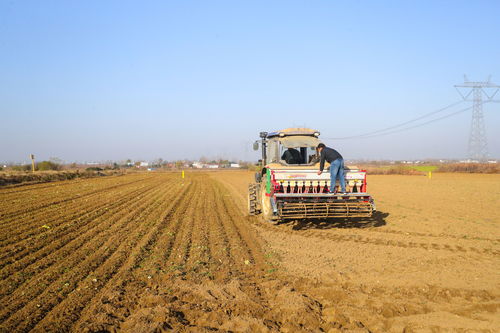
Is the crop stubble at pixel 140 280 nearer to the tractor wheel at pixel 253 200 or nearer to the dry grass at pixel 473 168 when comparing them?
the tractor wheel at pixel 253 200

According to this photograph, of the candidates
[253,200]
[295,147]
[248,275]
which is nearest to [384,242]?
[248,275]

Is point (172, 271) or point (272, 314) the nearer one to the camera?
point (272, 314)

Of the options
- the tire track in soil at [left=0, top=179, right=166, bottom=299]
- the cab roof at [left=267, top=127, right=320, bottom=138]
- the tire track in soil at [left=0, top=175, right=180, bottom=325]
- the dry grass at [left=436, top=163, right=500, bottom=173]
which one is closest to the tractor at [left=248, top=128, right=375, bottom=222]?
the cab roof at [left=267, top=127, right=320, bottom=138]

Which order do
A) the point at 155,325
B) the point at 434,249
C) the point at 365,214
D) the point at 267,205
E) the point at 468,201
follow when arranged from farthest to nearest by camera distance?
the point at 468,201, the point at 267,205, the point at 365,214, the point at 434,249, the point at 155,325

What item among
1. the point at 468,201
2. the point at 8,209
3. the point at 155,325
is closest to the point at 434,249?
the point at 155,325

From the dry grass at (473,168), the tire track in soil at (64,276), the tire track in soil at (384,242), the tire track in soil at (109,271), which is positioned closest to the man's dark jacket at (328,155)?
the tire track in soil at (384,242)

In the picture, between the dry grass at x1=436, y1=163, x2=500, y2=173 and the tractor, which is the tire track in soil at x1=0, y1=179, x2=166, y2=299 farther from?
the dry grass at x1=436, y1=163, x2=500, y2=173

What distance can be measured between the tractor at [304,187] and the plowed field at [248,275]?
0.56 meters

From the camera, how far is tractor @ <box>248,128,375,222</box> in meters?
9.37

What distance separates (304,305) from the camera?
184 inches

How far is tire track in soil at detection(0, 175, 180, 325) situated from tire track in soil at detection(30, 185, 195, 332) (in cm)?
18

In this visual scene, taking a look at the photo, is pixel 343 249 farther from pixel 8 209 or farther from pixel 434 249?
pixel 8 209

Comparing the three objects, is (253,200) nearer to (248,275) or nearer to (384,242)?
(384,242)

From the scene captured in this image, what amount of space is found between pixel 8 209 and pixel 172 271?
34.8 ft
